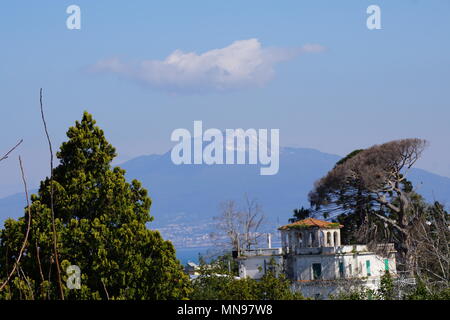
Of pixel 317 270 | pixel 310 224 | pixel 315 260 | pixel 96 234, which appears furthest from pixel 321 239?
pixel 96 234

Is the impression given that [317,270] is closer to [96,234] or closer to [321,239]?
[321,239]

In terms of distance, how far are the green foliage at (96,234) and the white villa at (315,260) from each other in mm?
23247

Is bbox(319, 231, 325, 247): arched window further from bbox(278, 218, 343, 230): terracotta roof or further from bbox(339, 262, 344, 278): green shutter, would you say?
bbox(339, 262, 344, 278): green shutter

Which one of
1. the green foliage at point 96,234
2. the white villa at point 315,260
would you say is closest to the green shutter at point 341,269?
the white villa at point 315,260

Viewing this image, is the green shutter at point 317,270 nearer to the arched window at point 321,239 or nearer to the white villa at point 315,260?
the white villa at point 315,260

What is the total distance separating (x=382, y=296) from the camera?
996 inches

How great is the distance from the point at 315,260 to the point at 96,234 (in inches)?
1076

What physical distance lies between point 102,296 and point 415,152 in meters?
33.0

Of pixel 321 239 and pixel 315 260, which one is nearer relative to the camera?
pixel 315 260

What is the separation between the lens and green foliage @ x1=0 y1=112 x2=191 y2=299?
23.1 meters

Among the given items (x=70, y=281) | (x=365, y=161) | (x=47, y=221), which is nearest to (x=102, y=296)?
(x=70, y=281)

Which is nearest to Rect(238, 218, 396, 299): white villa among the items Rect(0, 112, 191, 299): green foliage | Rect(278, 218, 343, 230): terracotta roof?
Rect(278, 218, 343, 230): terracotta roof

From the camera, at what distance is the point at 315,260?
162 ft
